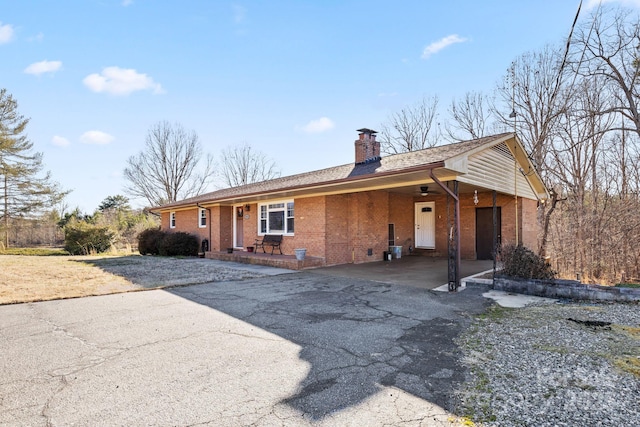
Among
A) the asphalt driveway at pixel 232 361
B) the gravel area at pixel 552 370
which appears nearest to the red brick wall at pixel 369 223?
the asphalt driveway at pixel 232 361

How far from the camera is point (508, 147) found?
1112cm

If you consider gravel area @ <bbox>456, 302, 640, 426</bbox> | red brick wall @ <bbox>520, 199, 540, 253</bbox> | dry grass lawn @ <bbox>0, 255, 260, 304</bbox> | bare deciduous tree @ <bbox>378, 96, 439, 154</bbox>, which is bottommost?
gravel area @ <bbox>456, 302, 640, 426</bbox>

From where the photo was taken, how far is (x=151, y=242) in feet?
66.1

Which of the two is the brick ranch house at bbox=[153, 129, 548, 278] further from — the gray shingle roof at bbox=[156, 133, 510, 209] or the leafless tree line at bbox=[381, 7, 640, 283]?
the leafless tree line at bbox=[381, 7, 640, 283]

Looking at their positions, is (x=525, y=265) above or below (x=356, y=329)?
above

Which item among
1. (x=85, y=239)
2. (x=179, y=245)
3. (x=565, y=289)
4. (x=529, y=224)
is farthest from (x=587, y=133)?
(x=85, y=239)

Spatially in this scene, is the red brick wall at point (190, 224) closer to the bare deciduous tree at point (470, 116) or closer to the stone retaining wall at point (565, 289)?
the stone retaining wall at point (565, 289)

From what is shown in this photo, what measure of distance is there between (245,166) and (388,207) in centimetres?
2522

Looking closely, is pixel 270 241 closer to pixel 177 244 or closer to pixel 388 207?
pixel 388 207

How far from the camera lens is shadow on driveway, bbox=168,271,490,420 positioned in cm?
325

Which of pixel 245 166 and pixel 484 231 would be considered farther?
pixel 245 166

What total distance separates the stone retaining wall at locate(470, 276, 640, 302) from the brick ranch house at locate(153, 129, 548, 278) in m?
2.43

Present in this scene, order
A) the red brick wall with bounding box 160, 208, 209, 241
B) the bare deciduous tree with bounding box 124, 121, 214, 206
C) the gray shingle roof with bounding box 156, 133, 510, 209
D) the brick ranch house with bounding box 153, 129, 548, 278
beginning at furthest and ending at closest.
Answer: the bare deciduous tree with bounding box 124, 121, 214, 206
the red brick wall with bounding box 160, 208, 209, 241
the brick ranch house with bounding box 153, 129, 548, 278
the gray shingle roof with bounding box 156, 133, 510, 209

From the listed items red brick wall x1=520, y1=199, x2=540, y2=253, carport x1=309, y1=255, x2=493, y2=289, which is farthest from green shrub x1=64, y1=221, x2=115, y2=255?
red brick wall x1=520, y1=199, x2=540, y2=253
